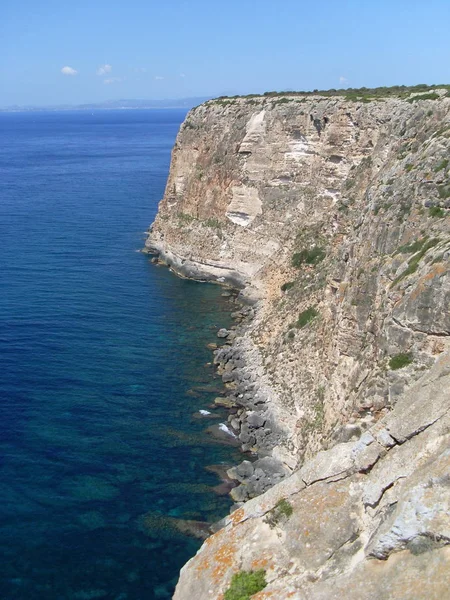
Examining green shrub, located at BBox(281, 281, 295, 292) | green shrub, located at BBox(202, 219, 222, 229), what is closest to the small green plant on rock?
green shrub, located at BBox(281, 281, 295, 292)

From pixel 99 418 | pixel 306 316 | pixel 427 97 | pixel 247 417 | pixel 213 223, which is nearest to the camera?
pixel 247 417

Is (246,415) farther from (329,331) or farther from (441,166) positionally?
(441,166)

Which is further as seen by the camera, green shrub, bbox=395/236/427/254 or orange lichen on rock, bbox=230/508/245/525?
green shrub, bbox=395/236/427/254

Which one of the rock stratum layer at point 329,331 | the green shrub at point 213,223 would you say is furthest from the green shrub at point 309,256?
the green shrub at point 213,223

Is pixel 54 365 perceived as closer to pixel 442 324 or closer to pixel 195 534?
pixel 195 534

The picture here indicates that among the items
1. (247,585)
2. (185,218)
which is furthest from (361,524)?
(185,218)

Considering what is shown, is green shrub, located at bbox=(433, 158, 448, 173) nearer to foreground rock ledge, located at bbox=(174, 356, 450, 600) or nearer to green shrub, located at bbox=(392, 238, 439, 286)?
green shrub, located at bbox=(392, 238, 439, 286)
